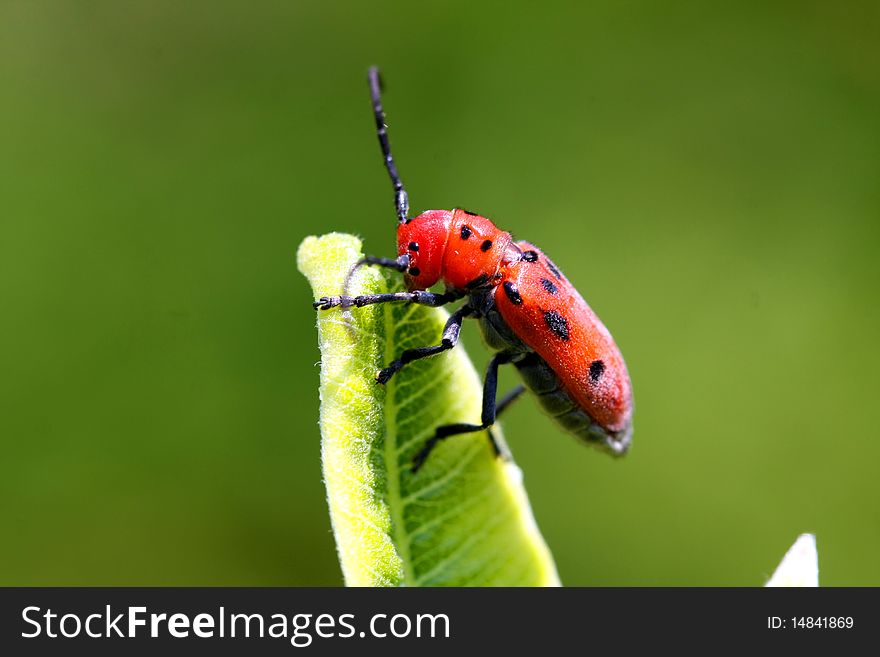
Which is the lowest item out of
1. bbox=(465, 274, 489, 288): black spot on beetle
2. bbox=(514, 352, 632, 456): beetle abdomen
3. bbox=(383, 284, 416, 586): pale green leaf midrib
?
bbox=(383, 284, 416, 586): pale green leaf midrib

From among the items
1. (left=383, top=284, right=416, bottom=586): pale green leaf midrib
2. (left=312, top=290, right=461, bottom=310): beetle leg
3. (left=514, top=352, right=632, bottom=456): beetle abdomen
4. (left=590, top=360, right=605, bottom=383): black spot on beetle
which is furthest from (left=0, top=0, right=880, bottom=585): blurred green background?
(left=383, top=284, right=416, bottom=586): pale green leaf midrib

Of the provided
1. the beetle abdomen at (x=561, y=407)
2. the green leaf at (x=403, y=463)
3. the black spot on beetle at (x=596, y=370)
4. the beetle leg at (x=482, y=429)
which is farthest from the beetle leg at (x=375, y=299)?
the black spot on beetle at (x=596, y=370)

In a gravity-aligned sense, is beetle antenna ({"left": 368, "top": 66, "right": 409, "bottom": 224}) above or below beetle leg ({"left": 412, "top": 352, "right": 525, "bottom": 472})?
above

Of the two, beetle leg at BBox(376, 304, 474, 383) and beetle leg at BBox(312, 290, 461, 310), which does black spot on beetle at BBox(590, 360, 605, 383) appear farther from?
beetle leg at BBox(376, 304, 474, 383)

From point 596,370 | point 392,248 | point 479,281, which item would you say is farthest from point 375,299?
point 392,248

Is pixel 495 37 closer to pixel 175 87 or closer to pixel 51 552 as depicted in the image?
pixel 175 87
